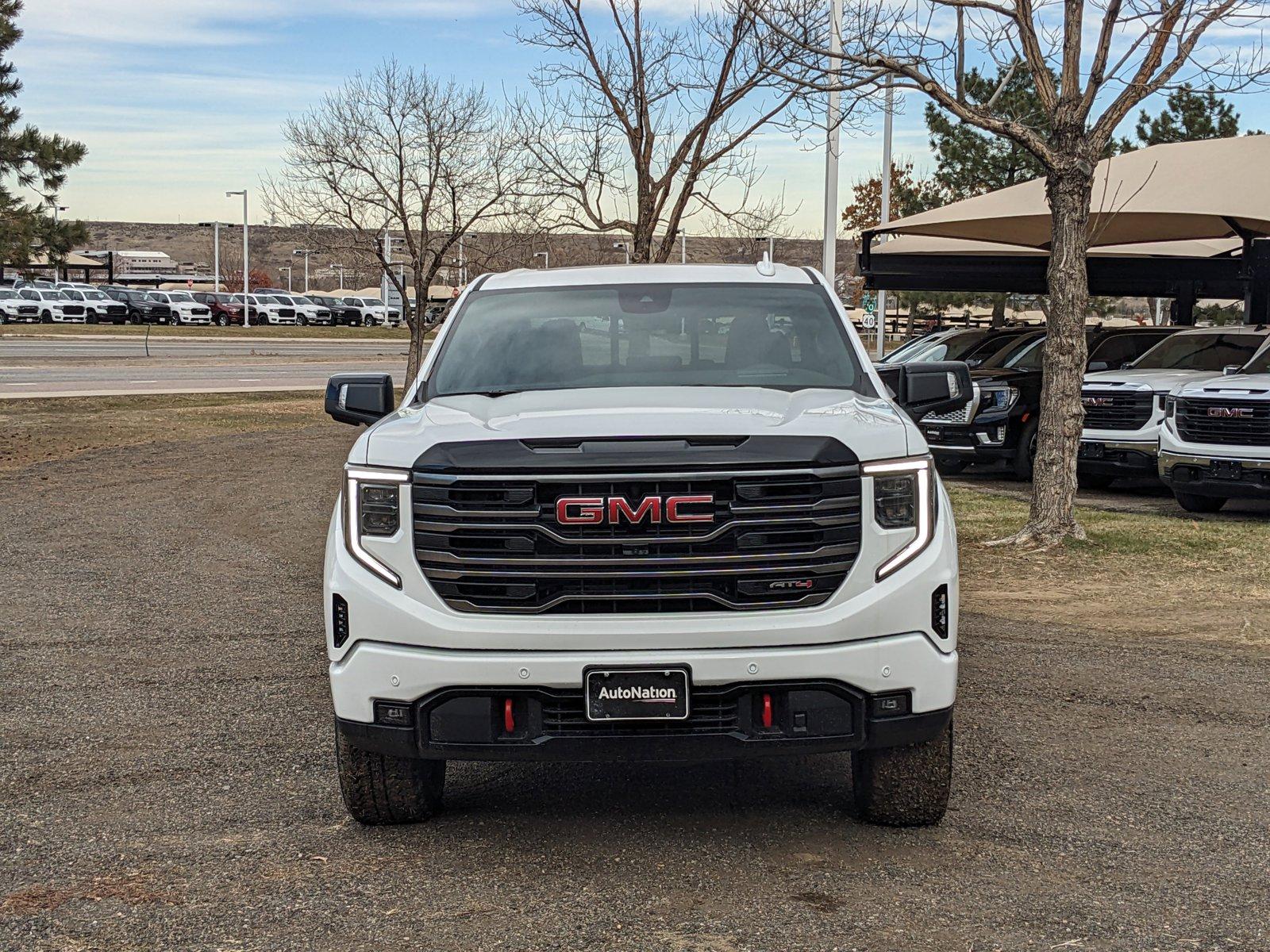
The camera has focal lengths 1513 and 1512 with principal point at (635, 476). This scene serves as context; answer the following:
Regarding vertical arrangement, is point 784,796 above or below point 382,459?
below

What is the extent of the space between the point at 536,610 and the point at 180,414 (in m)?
21.3

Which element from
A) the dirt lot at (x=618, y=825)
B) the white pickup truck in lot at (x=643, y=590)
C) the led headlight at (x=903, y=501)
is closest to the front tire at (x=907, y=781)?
the dirt lot at (x=618, y=825)

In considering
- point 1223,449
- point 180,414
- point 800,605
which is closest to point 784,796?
point 800,605

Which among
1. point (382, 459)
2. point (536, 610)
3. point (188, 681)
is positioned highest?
point (382, 459)

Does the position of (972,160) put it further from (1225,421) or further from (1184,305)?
(1225,421)

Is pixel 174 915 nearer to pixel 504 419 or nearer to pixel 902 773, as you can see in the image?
pixel 504 419

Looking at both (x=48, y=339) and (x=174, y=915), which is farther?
(x=48, y=339)

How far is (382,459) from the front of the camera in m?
4.71

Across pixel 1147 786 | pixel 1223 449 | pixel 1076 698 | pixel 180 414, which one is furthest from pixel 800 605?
pixel 180 414

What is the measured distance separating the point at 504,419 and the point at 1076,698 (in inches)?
135

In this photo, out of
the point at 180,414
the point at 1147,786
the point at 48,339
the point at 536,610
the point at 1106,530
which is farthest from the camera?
the point at 48,339

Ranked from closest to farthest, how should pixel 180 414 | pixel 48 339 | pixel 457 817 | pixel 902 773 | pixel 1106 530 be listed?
pixel 902 773
pixel 457 817
pixel 1106 530
pixel 180 414
pixel 48 339

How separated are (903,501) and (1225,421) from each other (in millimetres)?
9484

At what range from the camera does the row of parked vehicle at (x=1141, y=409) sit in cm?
1303
